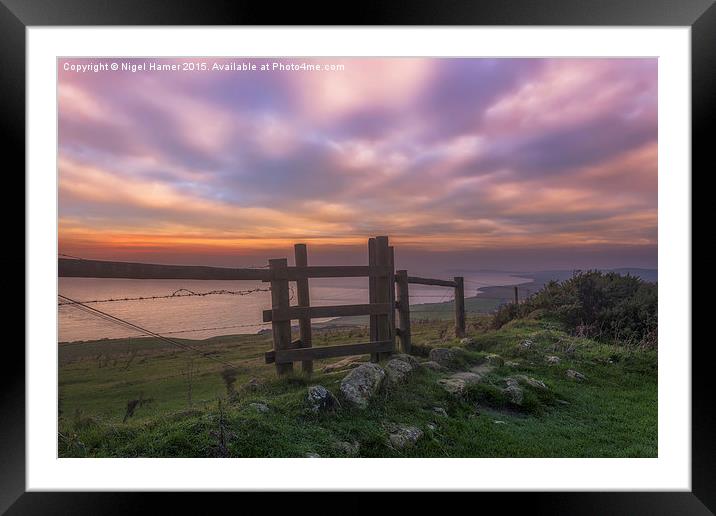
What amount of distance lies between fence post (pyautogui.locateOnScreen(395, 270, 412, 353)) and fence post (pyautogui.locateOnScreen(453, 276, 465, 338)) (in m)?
1.45

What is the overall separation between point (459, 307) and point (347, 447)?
3.95 m

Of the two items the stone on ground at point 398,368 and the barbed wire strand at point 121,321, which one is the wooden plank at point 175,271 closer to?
the barbed wire strand at point 121,321

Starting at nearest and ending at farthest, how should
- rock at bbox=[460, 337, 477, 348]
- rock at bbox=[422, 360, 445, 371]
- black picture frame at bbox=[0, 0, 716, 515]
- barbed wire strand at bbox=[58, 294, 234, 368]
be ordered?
black picture frame at bbox=[0, 0, 716, 515] < barbed wire strand at bbox=[58, 294, 234, 368] < rock at bbox=[422, 360, 445, 371] < rock at bbox=[460, 337, 477, 348]

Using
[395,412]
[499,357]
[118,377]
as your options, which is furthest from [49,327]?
[499,357]

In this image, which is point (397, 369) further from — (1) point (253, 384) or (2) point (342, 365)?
(1) point (253, 384)

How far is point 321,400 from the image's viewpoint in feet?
11.7

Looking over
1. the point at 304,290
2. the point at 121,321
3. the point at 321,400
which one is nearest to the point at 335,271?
the point at 304,290

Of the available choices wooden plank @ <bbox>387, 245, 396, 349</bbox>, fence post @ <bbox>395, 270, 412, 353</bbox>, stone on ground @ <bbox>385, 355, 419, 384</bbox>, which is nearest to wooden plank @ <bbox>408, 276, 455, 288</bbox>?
fence post @ <bbox>395, 270, 412, 353</bbox>

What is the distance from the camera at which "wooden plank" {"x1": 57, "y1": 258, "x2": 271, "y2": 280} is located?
3348 mm

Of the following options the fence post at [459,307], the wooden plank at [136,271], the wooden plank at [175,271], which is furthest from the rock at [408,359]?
the fence post at [459,307]

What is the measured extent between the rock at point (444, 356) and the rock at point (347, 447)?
6.01 feet

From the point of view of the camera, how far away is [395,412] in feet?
12.3

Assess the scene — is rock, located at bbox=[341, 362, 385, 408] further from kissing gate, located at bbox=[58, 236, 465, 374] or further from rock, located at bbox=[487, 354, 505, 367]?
rock, located at bbox=[487, 354, 505, 367]

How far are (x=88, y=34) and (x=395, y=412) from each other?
481 cm
